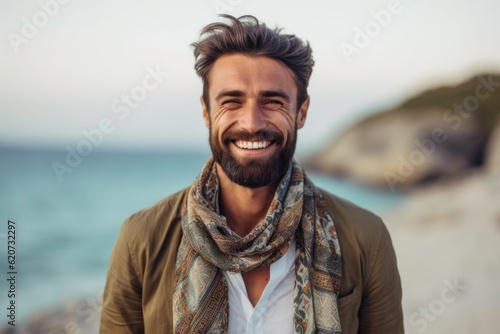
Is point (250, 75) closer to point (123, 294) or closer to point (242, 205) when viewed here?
point (242, 205)

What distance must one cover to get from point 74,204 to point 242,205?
25.8ft

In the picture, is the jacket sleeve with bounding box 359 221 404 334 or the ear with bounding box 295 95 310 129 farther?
the ear with bounding box 295 95 310 129

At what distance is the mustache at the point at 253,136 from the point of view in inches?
64.2

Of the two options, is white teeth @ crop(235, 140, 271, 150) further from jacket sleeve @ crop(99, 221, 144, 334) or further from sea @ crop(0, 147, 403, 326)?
sea @ crop(0, 147, 403, 326)

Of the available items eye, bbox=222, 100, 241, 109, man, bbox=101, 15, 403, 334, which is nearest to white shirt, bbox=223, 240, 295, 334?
man, bbox=101, 15, 403, 334

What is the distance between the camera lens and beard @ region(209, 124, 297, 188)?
1.66 metres

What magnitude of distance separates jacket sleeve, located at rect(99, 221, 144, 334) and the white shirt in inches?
11.3

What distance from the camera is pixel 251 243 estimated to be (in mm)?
1646

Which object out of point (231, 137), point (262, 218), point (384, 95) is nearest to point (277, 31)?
point (231, 137)

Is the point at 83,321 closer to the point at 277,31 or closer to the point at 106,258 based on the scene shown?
the point at 106,258

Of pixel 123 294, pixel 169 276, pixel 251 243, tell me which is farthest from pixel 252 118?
pixel 123 294

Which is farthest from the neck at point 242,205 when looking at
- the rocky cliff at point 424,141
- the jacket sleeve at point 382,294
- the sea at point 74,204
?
the rocky cliff at point 424,141

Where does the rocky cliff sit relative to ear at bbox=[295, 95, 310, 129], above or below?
below

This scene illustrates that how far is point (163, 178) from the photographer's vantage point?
1066 cm
